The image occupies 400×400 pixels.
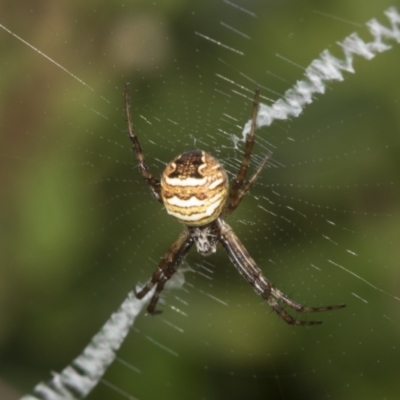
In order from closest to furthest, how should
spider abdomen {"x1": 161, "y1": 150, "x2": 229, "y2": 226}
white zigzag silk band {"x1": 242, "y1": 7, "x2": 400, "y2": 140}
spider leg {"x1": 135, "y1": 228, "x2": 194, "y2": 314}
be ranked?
1. spider abdomen {"x1": 161, "y1": 150, "x2": 229, "y2": 226}
2. white zigzag silk band {"x1": 242, "y1": 7, "x2": 400, "y2": 140}
3. spider leg {"x1": 135, "y1": 228, "x2": 194, "y2": 314}

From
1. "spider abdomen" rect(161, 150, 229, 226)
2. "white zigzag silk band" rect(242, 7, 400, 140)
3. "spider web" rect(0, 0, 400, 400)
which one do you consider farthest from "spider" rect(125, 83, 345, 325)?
"white zigzag silk band" rect(242, 7, 400, 140)

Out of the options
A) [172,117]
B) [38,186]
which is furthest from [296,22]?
[38,186]

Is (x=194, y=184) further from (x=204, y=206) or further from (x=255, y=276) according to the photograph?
(x=255, y=276)

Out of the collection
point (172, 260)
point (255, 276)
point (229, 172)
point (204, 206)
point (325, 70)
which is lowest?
point (172, 260)

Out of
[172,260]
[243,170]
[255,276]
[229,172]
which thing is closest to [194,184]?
[243,170]

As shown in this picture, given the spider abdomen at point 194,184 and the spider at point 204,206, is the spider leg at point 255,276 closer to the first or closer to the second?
the spider at point 204,206

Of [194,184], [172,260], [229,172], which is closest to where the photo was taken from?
[194,184]

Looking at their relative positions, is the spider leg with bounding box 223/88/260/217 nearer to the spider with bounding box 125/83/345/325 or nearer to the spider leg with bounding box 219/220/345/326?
the spider with bounding box 125/83/345/325
